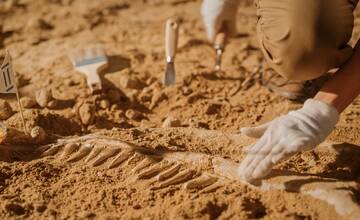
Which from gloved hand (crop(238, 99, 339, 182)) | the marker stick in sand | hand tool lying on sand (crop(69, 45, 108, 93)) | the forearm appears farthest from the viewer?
hand tool lying on sand (crop(69, 45, 108, 93))

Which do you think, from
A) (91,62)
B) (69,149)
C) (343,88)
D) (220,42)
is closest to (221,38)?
(220,42)

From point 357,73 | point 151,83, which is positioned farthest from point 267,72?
point 357,73

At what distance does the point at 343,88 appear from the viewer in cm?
191

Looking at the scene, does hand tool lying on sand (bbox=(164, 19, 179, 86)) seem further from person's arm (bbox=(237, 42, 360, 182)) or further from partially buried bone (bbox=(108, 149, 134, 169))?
person's arm (bbox=(237, 42, 360, 182))

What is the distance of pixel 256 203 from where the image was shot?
1819 mm

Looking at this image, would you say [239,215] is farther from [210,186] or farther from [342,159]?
[342,159]

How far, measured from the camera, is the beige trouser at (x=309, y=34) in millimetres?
1964

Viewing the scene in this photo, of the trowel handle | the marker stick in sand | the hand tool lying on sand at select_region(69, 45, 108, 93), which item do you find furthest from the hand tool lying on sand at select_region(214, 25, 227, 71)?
the marker stick in sand

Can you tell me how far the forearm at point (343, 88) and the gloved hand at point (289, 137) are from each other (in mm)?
43

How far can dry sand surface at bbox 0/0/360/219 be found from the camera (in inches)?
72.0

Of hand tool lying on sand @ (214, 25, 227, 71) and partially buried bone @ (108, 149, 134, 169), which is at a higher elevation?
hand tool lying on sand @ (214, 25, 227, 71)

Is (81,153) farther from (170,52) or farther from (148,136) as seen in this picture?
(170,52)

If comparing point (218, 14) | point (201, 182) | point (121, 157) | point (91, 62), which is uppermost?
point (218, 14)

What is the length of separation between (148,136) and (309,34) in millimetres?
905
